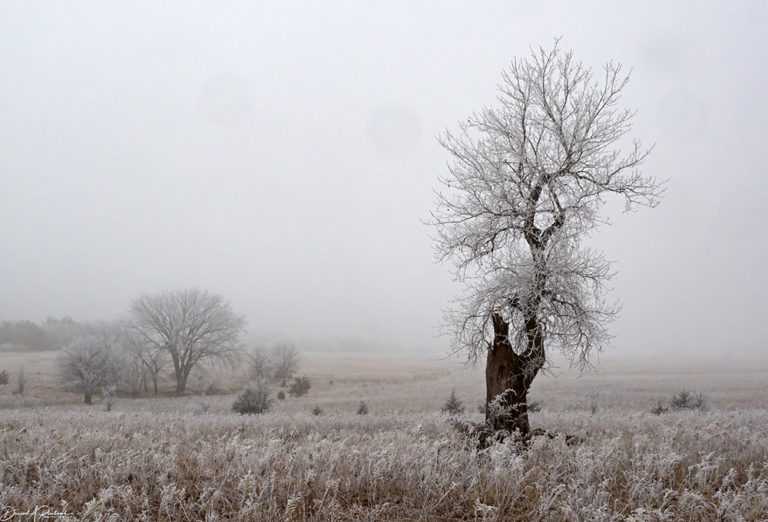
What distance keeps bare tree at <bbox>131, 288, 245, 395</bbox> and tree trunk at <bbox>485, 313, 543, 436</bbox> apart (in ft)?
119

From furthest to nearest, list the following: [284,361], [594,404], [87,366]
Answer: [284,361] < [87,366] < [594,404]

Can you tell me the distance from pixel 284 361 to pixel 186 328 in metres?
12.6

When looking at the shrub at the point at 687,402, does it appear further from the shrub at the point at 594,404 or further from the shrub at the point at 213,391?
the shrub at the point at 213,391

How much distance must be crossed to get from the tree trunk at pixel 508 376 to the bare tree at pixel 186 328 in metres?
36.3

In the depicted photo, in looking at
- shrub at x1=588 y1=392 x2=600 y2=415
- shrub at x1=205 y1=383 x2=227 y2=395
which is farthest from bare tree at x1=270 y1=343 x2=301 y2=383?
shrub at x1=588 y1=392 x2=600 y2=415

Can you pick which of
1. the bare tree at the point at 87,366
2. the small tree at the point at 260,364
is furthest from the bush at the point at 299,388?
the bare tree at the point at 87,366

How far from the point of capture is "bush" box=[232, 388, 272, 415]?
23172 mm

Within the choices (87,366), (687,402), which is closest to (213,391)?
(87,366)

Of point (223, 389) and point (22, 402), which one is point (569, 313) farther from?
point (223, 389)

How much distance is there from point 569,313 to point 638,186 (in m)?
3.27

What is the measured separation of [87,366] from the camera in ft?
108

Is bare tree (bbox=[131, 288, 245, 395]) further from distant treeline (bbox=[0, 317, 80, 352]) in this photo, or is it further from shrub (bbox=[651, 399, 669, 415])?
distant treeline (bbox=[0, 317, 80, 352])

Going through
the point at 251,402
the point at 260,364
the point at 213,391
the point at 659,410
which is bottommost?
the point at 213,391

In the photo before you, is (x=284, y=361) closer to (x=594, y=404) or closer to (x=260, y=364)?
(x=260, y=364)
